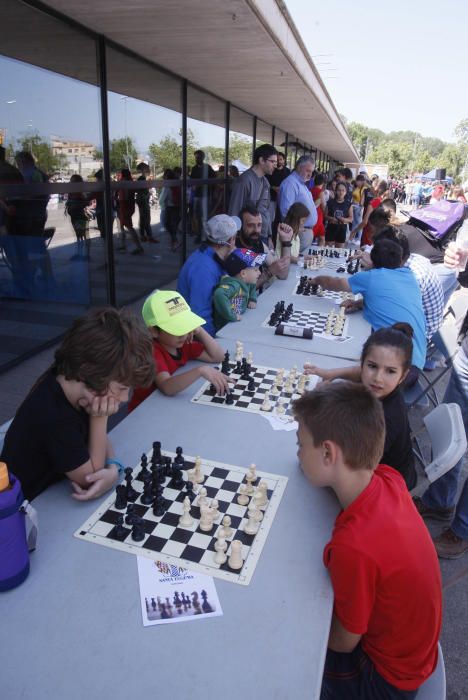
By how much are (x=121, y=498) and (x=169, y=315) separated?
105 centimetres

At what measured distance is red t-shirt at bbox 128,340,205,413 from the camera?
2565 millimetres

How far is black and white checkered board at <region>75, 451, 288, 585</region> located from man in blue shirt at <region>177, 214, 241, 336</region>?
1915 millimetres

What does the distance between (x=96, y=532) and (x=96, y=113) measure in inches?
196

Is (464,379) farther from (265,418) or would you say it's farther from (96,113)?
(96,113)

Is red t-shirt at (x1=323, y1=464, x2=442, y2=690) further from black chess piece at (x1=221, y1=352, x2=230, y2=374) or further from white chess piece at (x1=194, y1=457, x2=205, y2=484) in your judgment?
black chess piece at (x1=221, y1=352, x2=230, y2=374)

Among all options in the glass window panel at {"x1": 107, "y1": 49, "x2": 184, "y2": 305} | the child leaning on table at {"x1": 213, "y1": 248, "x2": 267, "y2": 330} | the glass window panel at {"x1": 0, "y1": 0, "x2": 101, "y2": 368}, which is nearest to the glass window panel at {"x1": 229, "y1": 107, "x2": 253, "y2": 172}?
the glass window panel at {"x1": 107, "y1": 49, "x2": 184, "y2": 305}

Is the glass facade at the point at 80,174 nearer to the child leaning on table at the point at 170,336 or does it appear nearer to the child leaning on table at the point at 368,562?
the child leaning on table at the point at 170,336

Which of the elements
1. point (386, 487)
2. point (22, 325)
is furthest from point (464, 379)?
point (22, 325)

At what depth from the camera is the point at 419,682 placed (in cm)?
144

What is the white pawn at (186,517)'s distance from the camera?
1.61 m

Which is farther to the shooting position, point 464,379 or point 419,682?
point 464,379

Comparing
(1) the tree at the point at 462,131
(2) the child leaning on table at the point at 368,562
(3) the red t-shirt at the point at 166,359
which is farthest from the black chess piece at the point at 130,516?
(1) the tree at the point at 462,131

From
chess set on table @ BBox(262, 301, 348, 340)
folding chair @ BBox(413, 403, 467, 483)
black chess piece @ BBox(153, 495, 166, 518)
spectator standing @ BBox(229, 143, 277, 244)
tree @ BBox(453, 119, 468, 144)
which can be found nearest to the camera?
black chess piece @ BBox(153, 495, 166, 518)

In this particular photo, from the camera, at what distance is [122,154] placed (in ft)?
19.3
